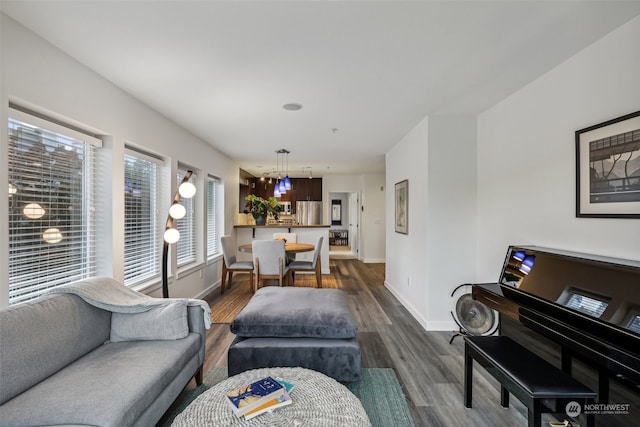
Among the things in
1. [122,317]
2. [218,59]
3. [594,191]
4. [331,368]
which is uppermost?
[218,59]

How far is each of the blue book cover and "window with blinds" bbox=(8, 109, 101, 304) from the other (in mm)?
1592

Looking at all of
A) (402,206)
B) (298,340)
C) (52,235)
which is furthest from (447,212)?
(52,235)

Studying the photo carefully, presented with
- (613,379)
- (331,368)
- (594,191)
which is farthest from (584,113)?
(331,368)

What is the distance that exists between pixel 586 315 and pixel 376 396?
4.52ft

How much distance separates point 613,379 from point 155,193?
4.07m

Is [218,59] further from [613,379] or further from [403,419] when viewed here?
[613,379]

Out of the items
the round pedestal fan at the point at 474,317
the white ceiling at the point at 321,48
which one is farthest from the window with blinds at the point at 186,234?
the round pedestal fan at the point at 474,317

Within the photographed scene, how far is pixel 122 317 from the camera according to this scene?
204 centimetres

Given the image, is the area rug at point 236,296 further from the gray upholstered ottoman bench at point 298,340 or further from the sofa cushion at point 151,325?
the sofa cushion at point 151,325

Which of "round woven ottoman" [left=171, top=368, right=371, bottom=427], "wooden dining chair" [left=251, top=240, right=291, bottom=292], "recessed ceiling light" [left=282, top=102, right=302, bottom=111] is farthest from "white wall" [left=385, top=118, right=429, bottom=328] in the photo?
"round woven ottoman" [left=171, top=368, right=371, bottom=427]

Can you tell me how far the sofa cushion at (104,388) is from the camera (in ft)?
4.08

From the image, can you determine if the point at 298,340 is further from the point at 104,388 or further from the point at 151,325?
the point at 104,388

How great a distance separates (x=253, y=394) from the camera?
136cm

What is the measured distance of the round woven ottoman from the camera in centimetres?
122
